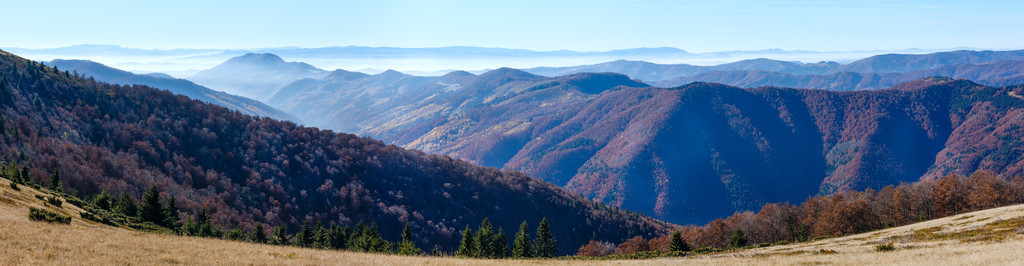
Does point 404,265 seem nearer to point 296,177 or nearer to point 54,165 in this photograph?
point 54,165

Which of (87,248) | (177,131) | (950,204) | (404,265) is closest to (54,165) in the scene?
(177,131)

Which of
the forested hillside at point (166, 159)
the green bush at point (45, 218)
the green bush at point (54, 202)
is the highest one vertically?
the green bush at point (45, 218)

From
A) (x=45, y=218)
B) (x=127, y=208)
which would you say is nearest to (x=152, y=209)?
(x=127, y=208)

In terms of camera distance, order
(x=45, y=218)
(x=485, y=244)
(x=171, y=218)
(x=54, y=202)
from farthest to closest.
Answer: (x=485, y=244), (x=171, y=218), (x=54, y=202), (x=45, y=218)

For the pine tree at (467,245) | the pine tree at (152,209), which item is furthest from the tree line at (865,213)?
the pine tree at (152,209)

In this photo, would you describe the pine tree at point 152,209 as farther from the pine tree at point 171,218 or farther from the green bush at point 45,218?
the green bush at point 45,218

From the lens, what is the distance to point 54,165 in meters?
110

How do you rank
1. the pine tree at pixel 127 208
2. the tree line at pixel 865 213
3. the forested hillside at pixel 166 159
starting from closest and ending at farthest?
the pine tree at pixel 127 208 < the tree line at pixel 865 213 < the forested hillside at pixel 166 159

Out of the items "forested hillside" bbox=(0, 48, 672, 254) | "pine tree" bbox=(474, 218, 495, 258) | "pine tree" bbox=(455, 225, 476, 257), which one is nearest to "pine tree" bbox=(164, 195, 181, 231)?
"pine tree" bbox=(455, 225, 476, 257)

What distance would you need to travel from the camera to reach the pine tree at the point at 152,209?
6281 centimetres

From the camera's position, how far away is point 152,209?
64062mm

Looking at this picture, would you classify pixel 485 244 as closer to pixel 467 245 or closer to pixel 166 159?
pixel 467 245

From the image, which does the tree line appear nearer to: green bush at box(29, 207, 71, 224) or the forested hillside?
green bush at box(29, 207, 71, 224)

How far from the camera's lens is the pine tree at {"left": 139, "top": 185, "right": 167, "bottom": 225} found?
206 feet
